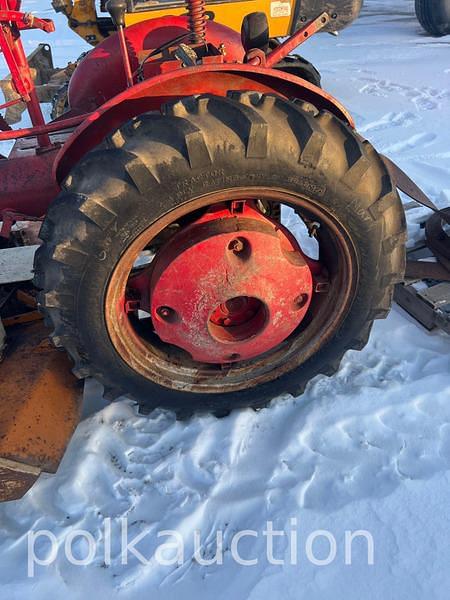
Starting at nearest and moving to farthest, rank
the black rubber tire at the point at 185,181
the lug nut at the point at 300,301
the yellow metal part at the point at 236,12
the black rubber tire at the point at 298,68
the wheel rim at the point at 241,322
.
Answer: the black rubber tire at the point at 185,181 < the wheel rim at the point at 241,322 < the lug nut at the point at 300,301 < the black rubber tire at the point at 298,68 < the yellow metal part at the point at 236,12

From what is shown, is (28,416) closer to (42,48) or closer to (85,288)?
(85,288)

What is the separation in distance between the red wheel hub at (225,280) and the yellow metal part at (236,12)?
111 inches

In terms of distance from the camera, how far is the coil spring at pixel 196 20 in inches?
76.5

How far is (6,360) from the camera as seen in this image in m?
2.07

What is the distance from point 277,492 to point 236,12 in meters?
4.07

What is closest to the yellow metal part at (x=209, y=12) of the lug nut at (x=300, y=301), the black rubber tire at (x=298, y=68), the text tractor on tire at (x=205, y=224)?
the black rubber tire at (x=298, y=68)

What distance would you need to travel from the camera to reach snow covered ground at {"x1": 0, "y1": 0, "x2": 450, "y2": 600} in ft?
5.44

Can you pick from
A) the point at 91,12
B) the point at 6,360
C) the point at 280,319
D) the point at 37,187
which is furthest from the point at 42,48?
the point at 280,319

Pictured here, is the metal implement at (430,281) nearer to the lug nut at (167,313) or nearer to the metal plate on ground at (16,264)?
the lug nut at (167,313)

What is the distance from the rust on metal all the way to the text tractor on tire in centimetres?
4

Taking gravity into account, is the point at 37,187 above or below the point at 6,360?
above

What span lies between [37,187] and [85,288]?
82cm

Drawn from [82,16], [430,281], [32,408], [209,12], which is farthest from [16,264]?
[82,16]

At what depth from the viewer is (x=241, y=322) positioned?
2076mm
